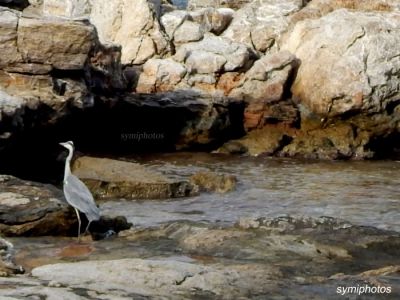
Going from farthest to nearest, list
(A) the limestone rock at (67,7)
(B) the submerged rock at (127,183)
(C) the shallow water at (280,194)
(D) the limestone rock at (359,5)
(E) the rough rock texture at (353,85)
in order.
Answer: (A) the limestone rock at (67,7), (D) the limestone rock at (359,5), (E) the rough rock texture at (353,85), (B) the submerged rock at (127,183), (C) the shallow water at (280,194)

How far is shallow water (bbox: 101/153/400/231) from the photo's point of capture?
41.0 feet

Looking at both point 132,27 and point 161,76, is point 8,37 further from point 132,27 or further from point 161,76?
point 132,27

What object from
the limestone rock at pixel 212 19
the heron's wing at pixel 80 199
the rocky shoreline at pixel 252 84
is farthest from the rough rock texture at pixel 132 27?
the heron's wing at pixel 80 199

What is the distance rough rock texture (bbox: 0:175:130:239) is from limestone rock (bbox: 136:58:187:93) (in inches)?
417

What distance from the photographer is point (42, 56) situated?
52.6 ft

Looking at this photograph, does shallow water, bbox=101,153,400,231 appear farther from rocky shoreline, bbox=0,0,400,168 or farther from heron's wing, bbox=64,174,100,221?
heron's wing, bbox=64,174,100,221

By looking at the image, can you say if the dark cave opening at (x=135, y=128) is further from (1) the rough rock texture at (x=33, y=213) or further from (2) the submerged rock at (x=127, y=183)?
(1) the rough rock texture at (x=33, y=213)

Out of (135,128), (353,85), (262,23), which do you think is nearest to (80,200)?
(135,128)

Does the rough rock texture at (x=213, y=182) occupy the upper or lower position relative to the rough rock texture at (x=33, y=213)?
lower

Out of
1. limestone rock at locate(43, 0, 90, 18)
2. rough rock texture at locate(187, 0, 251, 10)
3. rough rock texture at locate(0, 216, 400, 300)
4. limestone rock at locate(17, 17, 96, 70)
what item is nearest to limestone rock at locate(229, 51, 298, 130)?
rough rock texture at locate(187, 0, 251, 10)

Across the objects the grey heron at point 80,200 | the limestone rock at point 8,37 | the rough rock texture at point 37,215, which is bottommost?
the rough rock texture at point 37,215

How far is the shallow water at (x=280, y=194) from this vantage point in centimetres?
1250

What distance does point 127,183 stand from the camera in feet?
45.1

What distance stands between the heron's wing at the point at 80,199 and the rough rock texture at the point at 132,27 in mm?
12092
